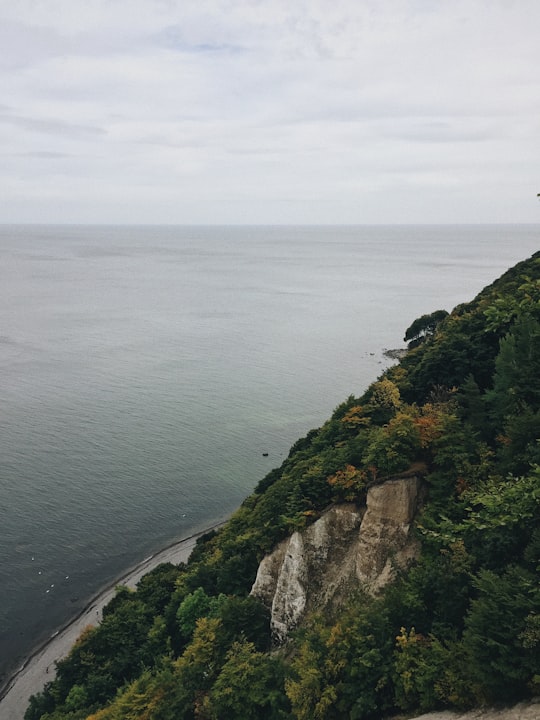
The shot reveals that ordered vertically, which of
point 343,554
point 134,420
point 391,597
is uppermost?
point 391,597

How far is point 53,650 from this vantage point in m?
42.0

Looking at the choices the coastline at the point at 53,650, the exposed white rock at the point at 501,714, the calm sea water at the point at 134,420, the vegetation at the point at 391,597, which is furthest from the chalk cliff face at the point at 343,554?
the calm sea water at the point at 134,420

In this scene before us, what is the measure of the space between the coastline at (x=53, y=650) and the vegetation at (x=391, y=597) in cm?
614

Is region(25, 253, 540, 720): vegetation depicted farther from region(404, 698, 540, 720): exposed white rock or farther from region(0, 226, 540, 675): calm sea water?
region(0, 226, 540, 675): calm sea water

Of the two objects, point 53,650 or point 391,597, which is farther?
point 53,650

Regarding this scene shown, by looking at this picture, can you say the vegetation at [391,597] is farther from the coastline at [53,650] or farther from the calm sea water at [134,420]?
the calm sea water at [134,420]

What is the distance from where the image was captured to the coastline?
1503 inches

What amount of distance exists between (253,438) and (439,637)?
179 ft

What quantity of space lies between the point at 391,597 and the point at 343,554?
5287 mm

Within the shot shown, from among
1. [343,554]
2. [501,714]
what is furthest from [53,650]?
[501,714]

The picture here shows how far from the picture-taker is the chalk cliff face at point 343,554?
997 inches

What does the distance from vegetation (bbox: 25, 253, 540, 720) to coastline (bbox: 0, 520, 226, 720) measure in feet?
20.1

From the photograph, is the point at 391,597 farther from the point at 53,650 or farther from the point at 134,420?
the point at 134,420

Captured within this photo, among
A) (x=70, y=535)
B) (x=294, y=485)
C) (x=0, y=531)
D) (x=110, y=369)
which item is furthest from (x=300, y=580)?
(x=110, y=369)
